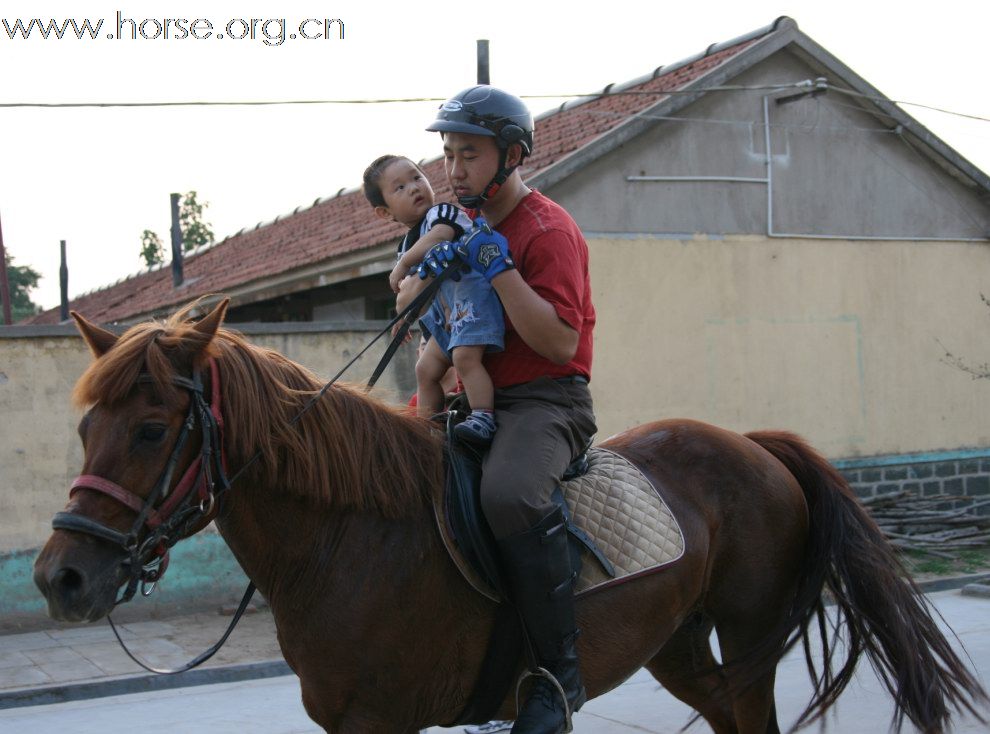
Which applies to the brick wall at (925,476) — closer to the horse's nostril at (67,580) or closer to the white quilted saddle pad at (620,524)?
the white quilted saddle pad at (620,524)

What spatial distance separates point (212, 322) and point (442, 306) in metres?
0.96

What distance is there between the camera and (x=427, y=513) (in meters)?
3.22

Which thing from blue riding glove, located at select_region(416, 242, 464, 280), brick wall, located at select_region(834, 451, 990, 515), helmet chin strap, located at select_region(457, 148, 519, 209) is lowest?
brick wall, located at select_region(834, 451, 990, 515)

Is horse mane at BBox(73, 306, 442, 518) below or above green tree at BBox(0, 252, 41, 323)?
below

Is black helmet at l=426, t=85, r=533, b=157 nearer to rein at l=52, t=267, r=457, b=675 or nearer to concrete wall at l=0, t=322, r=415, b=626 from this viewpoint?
rein at l=52, t=267, r=457, b=675

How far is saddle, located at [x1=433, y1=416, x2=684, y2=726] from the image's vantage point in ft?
10.5

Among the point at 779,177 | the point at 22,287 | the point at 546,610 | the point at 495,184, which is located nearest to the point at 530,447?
the point at 546,610

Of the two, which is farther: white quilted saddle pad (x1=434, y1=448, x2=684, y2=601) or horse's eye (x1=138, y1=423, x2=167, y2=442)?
white quilted saddle pad (x1=434, y1=448, x2=684, y2=601)

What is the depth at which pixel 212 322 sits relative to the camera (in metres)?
2.87

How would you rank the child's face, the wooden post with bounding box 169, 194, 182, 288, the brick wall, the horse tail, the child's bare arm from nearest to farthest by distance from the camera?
the child's bare arm < the horse tail < the child's face < the brick wall < the wooden post with bounding box 169, 194, 182, 288

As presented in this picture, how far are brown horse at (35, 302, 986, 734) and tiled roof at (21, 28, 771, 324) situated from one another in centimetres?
780

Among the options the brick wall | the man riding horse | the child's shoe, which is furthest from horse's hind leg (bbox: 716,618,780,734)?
the brick wall

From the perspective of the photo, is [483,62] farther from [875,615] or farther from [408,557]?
[408,557]

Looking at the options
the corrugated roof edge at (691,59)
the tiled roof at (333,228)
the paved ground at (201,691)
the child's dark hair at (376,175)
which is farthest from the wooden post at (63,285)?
the child's dark hair at (376,175)
